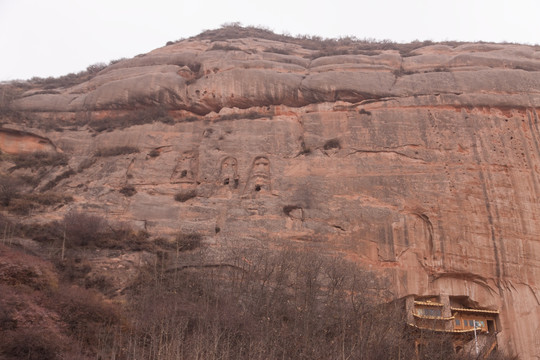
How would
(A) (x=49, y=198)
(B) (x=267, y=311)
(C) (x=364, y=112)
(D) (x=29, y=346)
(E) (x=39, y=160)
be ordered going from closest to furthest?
(D) (x=29, y=346) → (B) (x=267, y=311) → (A) (x=49, y=198) → (C) (x=364, y=112) → (E) (x=39, y=160)

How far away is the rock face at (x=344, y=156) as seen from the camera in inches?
798

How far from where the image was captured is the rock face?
20.3 metres

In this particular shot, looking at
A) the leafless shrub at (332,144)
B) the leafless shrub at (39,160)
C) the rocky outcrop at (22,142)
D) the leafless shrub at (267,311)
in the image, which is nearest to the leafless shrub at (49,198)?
the leafless shrub at (39,160)

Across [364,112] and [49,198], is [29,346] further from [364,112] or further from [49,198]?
[364,112]

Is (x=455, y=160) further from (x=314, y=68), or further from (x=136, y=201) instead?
(x=136, y=201)

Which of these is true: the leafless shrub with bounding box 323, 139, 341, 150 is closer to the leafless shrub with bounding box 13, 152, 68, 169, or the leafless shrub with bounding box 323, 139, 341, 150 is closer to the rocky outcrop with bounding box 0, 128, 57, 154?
the leafless shrub with bounding box 13, 152, 68, 169

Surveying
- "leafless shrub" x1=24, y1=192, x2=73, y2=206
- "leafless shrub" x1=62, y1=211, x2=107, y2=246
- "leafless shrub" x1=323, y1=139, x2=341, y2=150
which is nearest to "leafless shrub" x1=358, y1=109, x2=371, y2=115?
"leafless shrub" x1=323, y1=139, x2=341, y2=150

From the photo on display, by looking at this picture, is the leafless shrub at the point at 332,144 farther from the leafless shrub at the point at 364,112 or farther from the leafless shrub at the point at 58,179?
the leafless shrub at the point at 58,179

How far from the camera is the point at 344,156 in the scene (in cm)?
2283

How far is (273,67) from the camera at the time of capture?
1083 inches

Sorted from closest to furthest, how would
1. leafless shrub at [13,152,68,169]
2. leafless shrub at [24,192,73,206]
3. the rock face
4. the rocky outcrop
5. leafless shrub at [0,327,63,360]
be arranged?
leafless shrub at [0,327,63,360] < the rock face < leafless shrub at [24,192,73,206] < leafless shrub at [13,152,68,169] < the rocky outcrop

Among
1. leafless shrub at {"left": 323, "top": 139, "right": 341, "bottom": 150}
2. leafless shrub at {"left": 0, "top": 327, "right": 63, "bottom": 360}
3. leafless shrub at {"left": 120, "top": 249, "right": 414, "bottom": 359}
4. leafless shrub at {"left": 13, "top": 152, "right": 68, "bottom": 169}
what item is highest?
leafless shrub at {"left": 323, "top": 139, "right": 341, "bottom": 150}

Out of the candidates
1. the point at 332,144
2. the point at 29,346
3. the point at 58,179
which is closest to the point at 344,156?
the point at 332,144

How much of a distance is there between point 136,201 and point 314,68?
11.7 m
